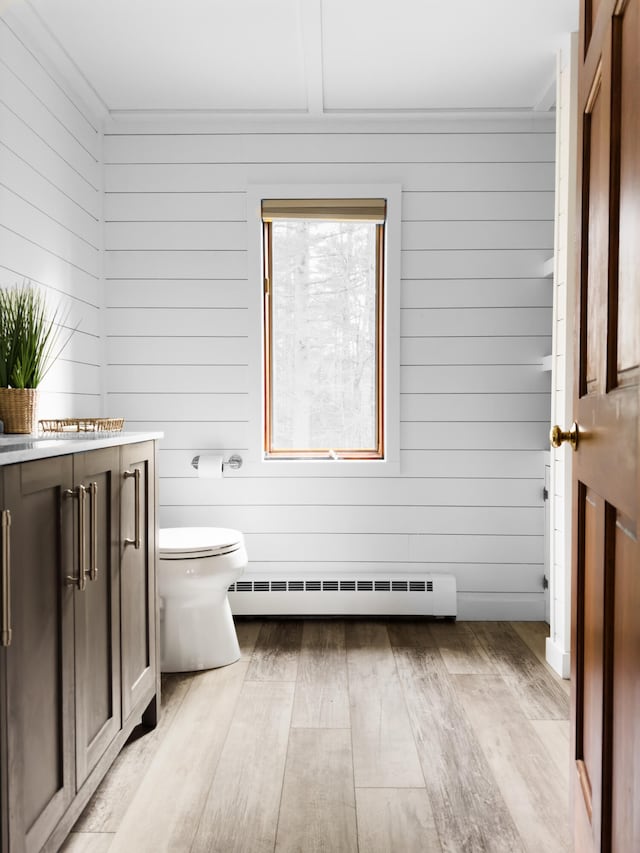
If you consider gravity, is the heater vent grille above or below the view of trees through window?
below

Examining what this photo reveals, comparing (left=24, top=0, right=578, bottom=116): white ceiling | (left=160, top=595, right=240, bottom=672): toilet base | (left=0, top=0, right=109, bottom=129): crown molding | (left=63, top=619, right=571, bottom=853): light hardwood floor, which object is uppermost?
(left=24, top=0, right=578, bottom=116): white ceiling

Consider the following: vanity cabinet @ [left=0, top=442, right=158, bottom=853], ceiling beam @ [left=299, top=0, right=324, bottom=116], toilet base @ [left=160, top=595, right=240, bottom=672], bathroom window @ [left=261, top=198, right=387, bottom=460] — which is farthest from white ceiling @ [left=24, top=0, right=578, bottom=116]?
toilet base @ [left=160, top=595, right=240, bottom=672]

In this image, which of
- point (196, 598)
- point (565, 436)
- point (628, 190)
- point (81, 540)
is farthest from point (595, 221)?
point (196, 598)

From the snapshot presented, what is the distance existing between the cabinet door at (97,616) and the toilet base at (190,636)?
831 mm

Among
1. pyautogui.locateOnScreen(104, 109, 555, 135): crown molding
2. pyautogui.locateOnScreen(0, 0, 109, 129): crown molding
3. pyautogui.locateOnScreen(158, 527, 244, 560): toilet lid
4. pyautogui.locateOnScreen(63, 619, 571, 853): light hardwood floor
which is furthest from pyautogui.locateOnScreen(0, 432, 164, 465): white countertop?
pyautogui.locateOnScreen(104, 109, 555, 135): crown molding

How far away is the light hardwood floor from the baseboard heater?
0.91 feet

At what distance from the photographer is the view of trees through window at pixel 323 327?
341 cm

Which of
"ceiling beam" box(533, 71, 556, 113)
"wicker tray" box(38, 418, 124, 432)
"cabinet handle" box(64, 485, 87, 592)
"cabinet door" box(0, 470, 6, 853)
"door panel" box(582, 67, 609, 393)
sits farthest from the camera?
"ceiling beam" box(533, 71, 556, 113)

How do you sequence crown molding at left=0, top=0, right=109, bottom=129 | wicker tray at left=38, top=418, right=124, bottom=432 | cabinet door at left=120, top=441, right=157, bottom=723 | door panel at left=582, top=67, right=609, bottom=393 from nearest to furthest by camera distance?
door panel at left=582, top=67, right=609, bottom=393
cabinet door at left=120, top=441, right=157, bottom=723
wicker tray at left=38, top=418, right=124, bottom=432
crown molding at left=0, top=0, right=109, bottom=129

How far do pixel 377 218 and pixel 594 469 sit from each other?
7.83 feet

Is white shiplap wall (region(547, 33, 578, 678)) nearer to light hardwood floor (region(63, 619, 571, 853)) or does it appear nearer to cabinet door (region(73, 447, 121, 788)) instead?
light hardwood floor (region(63, 619, 571, 853))

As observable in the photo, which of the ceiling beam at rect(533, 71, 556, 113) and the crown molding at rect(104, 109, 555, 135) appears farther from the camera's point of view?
the crown molding at rect(104, 109, 555, 135)

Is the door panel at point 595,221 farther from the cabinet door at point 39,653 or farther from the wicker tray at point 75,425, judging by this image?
the wicker tray at point 75,425

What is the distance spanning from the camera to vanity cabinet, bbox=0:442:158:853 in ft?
4.17
